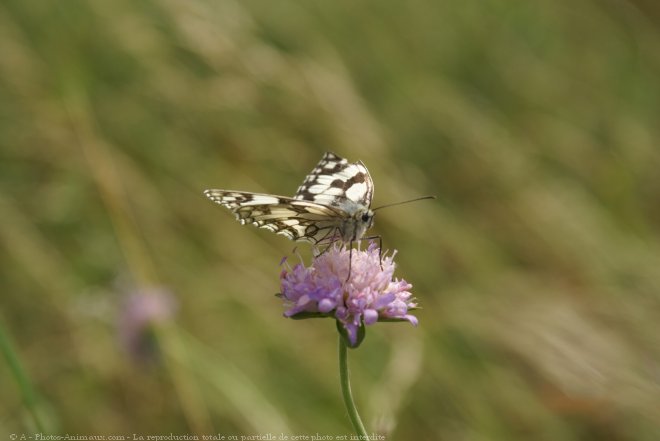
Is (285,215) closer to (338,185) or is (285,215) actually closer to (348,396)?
(338,185)

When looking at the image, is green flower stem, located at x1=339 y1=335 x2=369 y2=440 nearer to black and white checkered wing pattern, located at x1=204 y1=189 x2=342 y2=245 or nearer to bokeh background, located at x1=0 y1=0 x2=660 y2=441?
black and white checkered wing pattern, located at x1=204 y1=189 x2=342 y2=245

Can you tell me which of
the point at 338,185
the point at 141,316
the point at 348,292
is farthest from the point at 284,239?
the point at 348,292

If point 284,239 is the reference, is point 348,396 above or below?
above

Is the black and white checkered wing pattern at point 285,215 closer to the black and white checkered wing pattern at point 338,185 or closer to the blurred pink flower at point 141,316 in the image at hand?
the black and white checkered wing pattern at point 338,185

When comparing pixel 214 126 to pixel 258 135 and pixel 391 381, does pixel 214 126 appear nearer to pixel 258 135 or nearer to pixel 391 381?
pixel 258 135

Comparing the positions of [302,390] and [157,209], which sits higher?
[157,209]

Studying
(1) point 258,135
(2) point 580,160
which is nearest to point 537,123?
(2) point 580,160

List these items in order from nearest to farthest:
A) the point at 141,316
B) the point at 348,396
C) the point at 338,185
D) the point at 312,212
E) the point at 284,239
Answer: the point at 348,396 < the point at 312,212 < the point at 338,185 < the point at 141,316 < the point at 284,239

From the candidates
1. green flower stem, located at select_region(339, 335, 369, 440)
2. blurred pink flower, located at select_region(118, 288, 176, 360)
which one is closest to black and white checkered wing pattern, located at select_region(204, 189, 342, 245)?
green flower stem, located at select_region(339, 335, 369, 440)
